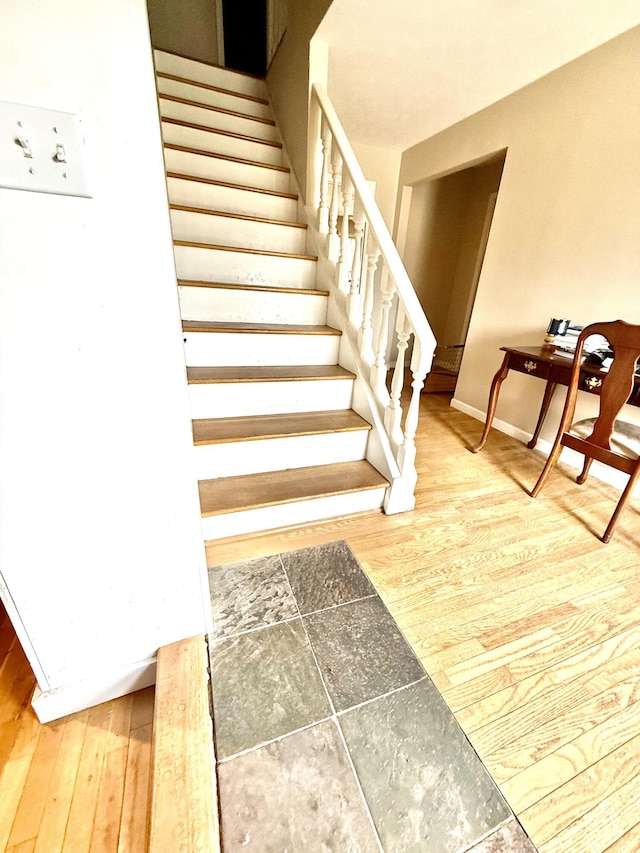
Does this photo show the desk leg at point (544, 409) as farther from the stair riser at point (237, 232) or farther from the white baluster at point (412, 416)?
the stair riser at point (237, 232)

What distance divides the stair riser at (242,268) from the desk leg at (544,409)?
5.36 feet

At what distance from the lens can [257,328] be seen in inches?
69.3

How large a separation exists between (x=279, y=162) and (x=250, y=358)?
1710 millimetres

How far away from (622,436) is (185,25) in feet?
16.0

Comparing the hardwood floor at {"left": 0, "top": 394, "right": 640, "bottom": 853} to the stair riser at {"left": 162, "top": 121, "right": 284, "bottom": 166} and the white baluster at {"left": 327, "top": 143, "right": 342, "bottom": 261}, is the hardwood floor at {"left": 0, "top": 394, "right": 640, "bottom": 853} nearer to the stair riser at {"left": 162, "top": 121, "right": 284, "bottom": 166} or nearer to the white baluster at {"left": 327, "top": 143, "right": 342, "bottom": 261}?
the white baluster at {"left": 327, "top": 143, "right": 342, "bottom": 261}

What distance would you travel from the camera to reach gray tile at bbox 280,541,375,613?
3.87 ft

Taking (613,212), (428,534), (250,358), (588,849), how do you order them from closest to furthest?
(588,849), (428,534), (250,358), (613,212)

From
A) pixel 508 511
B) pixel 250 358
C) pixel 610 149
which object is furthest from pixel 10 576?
pixel 610 149

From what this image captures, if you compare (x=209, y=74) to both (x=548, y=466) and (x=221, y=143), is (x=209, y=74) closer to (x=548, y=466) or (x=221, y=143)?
(x=221, y=143)

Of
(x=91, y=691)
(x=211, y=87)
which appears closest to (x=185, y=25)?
(x=211, y=87)

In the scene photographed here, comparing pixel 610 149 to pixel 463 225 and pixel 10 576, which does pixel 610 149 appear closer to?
pixel 463 225

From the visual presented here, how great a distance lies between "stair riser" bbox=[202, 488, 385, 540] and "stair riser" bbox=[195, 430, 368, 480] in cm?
23

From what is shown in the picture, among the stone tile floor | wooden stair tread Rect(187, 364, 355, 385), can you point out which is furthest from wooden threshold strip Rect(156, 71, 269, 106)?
the stone tile floor

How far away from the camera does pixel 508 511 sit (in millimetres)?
1706
